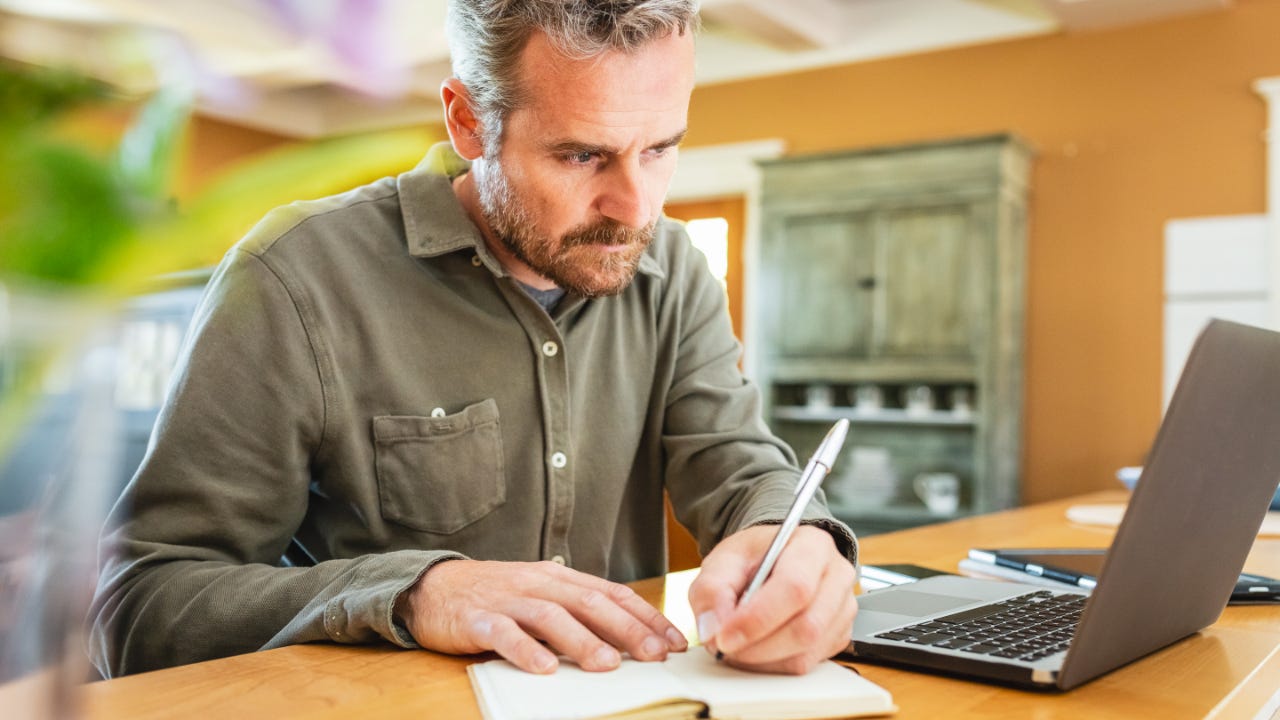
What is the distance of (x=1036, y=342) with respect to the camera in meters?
4.64

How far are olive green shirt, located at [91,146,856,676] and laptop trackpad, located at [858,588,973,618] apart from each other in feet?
0.21

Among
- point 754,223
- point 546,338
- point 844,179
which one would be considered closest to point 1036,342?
point 844,179

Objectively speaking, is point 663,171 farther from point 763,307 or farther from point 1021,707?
point 763,307

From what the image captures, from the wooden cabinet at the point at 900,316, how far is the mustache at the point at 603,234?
3.40 m

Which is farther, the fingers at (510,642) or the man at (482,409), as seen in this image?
the man at (482,409)

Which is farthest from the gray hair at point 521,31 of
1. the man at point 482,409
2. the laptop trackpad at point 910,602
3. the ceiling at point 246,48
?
the ceiling at point 246,48

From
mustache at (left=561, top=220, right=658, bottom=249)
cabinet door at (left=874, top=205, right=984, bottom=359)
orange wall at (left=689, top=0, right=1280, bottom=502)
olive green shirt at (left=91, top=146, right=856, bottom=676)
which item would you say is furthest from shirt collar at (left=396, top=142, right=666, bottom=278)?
orange wall at (left=689, top=0, right=1280, bottom=502)

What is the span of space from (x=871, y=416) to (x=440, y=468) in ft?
11.8

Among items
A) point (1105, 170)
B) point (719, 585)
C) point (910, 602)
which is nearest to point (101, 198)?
point (719, 585)

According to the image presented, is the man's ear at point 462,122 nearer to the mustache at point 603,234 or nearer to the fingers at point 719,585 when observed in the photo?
the mustache at point 603,234

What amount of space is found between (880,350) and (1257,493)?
3759 millimetres

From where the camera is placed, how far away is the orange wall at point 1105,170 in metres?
4.23

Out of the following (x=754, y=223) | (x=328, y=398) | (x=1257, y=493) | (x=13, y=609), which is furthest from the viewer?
(x=754, y=223)

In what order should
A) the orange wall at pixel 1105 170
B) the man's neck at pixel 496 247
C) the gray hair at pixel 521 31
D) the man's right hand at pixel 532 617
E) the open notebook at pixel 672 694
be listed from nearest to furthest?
the open notebook at pixel 672 694
the man's right hand at pixel 532 617
the gray hair at pixel 521 31
the man's neck at pixel 496 247
the orange wall at pixel 1105 170
